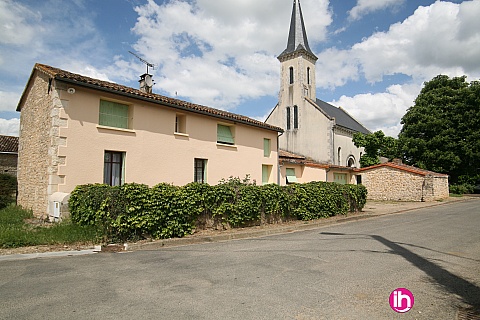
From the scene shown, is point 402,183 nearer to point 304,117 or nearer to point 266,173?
point 304,117

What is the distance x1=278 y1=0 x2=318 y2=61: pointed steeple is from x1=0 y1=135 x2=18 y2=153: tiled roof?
28024mm

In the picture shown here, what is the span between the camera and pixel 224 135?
1546cm

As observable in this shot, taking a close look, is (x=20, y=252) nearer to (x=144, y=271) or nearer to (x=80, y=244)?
(x=80, y=244)

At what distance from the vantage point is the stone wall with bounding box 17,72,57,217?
10156 millimetres

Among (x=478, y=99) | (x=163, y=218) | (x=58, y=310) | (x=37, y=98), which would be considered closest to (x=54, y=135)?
(x=37, y=98)

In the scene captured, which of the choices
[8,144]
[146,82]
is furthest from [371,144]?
[8,144]

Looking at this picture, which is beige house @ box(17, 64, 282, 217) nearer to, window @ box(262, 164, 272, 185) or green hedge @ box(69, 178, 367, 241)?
green hedge @ box(69, 178, 367, 241)

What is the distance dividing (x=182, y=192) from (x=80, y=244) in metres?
2.83

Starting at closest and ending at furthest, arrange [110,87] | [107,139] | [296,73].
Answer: [110,87] < [107,139] < [296,73]

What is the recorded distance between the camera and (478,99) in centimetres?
3128

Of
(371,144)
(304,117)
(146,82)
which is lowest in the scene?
(371,144)

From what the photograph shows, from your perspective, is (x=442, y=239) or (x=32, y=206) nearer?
(x=442, y=239)

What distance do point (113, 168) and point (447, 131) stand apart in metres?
34.5

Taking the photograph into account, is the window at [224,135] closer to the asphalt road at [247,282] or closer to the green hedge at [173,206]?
the green hedge at [173,206]
